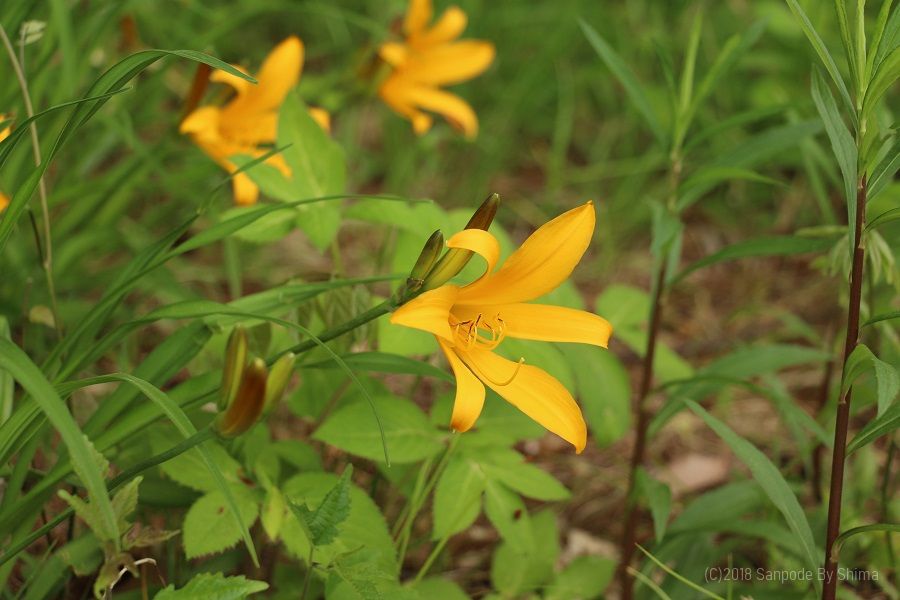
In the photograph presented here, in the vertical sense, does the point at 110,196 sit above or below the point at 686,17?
below

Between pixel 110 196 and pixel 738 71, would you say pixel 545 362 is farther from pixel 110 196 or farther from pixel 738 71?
pixel 738 71

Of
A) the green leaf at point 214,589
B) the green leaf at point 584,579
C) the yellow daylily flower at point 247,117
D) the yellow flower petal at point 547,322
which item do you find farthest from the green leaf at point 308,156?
the green leaf at point 584,579

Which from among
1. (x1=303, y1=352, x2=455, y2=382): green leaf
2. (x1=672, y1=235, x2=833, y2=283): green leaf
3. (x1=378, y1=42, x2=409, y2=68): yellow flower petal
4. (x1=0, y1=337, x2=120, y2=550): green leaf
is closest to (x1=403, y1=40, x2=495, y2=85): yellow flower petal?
(x1=378, y1=42, x2=409, y2=68): yellow flower petal

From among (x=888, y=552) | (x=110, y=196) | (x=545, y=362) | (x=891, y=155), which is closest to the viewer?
(x=891, y=155)

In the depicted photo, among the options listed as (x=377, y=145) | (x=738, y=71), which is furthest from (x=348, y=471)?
(x=738, y=71)

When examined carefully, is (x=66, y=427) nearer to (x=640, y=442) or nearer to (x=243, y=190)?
(x=243, y=190)

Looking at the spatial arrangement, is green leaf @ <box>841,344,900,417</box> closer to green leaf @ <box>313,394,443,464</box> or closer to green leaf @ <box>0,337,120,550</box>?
green leaf @ <box>313,394,443,464</box>

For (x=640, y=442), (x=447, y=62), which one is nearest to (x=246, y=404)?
(x=640, y=442)
